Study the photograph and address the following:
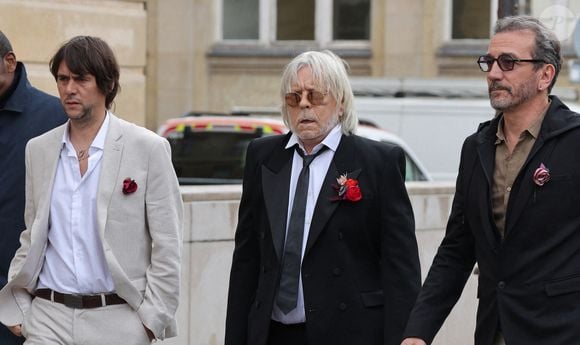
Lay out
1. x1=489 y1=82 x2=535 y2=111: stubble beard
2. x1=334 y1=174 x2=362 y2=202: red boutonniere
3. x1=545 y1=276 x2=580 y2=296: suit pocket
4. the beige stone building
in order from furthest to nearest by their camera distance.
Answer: the beige stone building < x1=334 y1=174 x2=362 y2=202: red boutonniere < x1=489 y1=82 x2=535 y2=111: stubble beard < x1=545 y1=276 x2=580 y2=296: suit pocket

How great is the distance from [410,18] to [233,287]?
67.7 ft

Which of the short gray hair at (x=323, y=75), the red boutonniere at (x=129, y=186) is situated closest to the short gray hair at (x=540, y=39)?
the short gray hair at (x=323, y=75)

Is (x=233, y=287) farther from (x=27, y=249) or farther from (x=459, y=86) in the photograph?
(x=459, y=86)

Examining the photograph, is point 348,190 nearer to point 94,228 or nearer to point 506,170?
point 506,170

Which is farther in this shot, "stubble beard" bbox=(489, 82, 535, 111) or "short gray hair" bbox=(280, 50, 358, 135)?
"short gray hair" bbox=(280, 50, 358, 135)

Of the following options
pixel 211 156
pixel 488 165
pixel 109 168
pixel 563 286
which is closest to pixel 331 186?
pixel 488 165

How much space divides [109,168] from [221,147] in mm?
8038

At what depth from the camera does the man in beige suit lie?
5.16 m

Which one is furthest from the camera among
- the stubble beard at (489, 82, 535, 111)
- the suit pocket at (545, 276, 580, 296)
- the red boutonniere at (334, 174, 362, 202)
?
the red boutonniere at (334, 174, 362, 202)

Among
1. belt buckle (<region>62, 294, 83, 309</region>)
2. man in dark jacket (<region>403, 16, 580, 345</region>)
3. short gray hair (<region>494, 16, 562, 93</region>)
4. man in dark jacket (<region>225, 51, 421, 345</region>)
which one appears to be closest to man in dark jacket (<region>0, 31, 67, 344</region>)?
belt buckle (<region>62, 294, 83, 309</region>)

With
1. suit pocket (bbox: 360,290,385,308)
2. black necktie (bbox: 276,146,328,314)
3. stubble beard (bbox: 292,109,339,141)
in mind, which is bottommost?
suit pocket (bbox: 360,290,385,308)

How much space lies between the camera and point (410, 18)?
25.8 meters

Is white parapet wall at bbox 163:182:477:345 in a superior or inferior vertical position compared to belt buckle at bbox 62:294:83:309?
inferior

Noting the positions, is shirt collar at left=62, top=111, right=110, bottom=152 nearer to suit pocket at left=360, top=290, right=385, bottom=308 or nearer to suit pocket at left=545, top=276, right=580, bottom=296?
suit pocket at left=360, top=290, right=385, bottom=308
